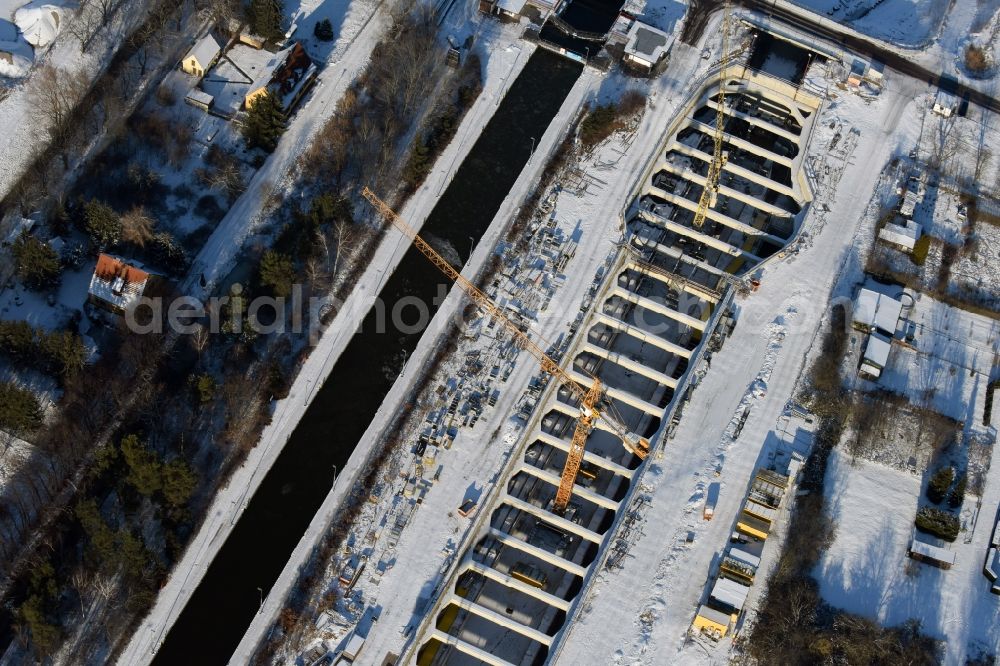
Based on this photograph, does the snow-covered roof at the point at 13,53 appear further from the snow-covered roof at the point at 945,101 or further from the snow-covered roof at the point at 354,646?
the snow-covered roof at the point at 945,101

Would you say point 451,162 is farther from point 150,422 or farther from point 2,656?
point 2,656

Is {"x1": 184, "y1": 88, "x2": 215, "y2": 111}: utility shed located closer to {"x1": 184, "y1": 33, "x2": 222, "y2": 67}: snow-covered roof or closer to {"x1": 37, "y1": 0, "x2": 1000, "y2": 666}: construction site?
{"x1": 184, "y1": 33, "x2": 222, "y2": 67}: snow-covered roof

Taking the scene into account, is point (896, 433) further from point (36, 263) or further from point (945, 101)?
point (36, 263)

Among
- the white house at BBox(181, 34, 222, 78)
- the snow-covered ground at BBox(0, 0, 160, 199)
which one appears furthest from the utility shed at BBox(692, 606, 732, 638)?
the snow-covered ground at BBox(0, 0, 160, 199)

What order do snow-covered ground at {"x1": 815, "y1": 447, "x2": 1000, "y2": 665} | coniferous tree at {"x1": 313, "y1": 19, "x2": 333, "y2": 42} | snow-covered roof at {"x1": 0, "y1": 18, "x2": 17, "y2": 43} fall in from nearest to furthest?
1. snow-covered ground at {"x1": 815, "y1": 447, "x2": 1000, "y2": 665}
2. snow-covered roof at {"x1": 0, "y1": 18, "x2": 17, "y2": 43}
3. coniferous tree at {"x1": 313, "y1": 19, "x2": 333, "y2": 42}

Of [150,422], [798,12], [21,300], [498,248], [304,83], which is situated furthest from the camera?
[798,12]

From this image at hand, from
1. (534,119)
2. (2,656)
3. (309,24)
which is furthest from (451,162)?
(2,656)
